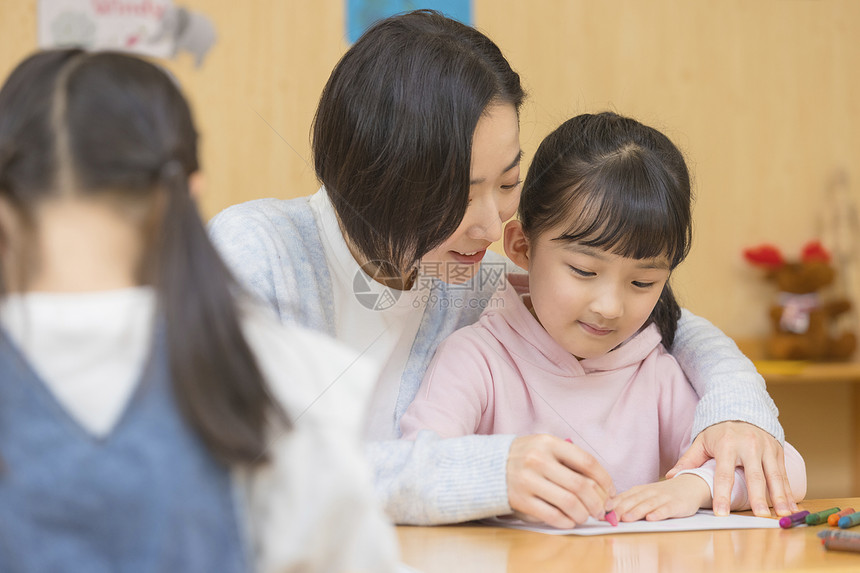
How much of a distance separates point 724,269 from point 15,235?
2079mm

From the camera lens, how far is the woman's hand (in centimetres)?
79

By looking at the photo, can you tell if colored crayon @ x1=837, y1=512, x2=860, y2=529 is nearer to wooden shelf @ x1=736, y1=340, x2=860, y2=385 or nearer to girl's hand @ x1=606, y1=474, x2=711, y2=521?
girl's hand @ x1=606, y1=474, x2=711, y2=521

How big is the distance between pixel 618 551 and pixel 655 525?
10cm

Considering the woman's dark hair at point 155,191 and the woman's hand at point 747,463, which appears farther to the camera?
the woman's hand at point 747,463

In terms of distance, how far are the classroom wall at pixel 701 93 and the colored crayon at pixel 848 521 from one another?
1384mm

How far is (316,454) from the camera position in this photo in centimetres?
43

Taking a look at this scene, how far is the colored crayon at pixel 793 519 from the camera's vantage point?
721 mm

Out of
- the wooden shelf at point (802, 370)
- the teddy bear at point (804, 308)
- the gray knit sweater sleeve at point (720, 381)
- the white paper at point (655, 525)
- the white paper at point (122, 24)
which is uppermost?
the white paper at point (122, 24)

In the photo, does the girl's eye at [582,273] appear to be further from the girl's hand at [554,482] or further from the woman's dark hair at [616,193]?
the girl's hand at [554,482]

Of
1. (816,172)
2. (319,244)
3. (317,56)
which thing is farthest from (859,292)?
(319,244)

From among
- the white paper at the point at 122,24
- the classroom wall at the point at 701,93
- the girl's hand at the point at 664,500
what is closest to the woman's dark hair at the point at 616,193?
the girl's hand at the point at 664,500

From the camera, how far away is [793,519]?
73cm

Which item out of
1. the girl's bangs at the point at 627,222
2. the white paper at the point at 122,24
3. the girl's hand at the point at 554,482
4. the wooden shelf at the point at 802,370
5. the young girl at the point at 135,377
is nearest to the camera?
the young girl at the point at 135,377

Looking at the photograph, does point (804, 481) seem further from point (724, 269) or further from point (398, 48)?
point (724, 269)
